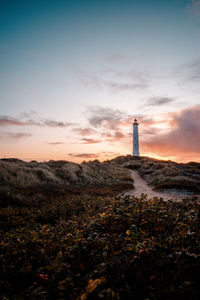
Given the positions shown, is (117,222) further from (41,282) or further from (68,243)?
(41,282)

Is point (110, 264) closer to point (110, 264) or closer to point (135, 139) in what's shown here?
point (110, 264)

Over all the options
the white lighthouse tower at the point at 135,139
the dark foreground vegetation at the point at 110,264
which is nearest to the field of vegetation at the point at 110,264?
the dark foreground vegetation at the point at 110,264

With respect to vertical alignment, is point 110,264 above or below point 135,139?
below

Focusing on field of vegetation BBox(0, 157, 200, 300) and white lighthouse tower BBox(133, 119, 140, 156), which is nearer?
field of vegetation BBox(0, 157, 200, 300)

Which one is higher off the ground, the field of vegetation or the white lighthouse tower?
the white lighthouse tower

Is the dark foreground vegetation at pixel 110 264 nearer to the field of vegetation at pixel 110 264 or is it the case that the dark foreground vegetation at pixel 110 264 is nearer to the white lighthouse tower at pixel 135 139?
the field of vegetation at pixel 110 264

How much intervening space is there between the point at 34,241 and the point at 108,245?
1.99m

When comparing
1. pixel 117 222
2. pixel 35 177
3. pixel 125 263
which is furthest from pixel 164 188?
pixel 125 263

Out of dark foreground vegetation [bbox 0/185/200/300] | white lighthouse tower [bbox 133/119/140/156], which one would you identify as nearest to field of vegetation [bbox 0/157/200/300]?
dark foreground vegetation [bbox 0/185/200/300]

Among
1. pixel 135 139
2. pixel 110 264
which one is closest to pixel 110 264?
pixel 110 264

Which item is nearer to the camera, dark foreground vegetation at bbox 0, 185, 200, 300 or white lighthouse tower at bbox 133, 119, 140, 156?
dark foreground vegetation at bbox 0, 185, 200, 300

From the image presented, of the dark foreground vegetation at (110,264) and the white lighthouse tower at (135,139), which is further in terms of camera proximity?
the white lighthouse tower at (135,139)

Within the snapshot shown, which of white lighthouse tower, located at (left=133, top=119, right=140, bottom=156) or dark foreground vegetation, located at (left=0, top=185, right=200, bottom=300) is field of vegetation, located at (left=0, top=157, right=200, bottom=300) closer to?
dark foreground vegetation, located at (left=0, top=185, right=200, bottom=300)

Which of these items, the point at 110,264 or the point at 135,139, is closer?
the point at 110,264
